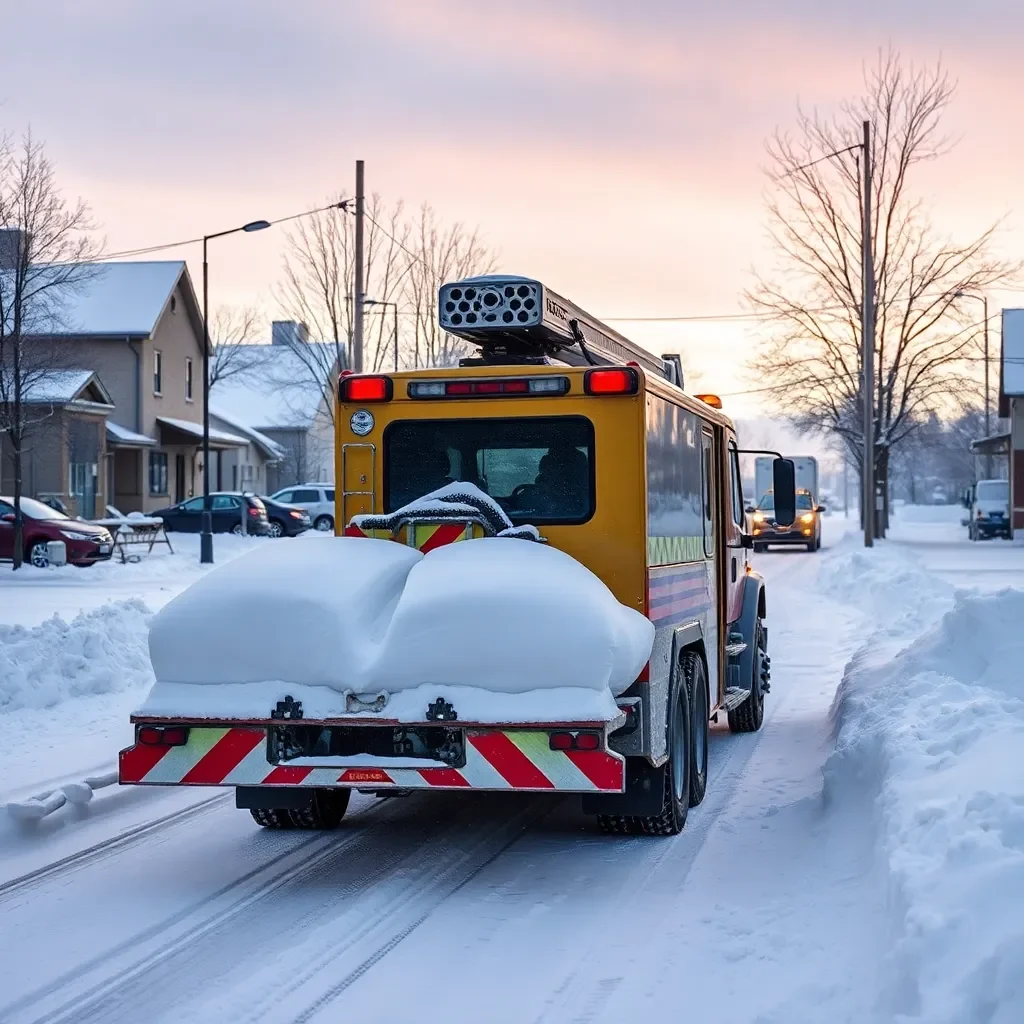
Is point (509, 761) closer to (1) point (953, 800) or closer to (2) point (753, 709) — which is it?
(1) point (953, 800)

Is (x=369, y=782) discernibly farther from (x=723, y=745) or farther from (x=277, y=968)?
(x=723, y=745)

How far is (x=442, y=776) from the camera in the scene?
679cm

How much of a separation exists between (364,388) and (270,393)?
221ft

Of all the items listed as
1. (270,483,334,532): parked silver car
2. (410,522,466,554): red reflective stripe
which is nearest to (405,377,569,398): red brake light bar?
(410,522,466,554): red reflective stripe

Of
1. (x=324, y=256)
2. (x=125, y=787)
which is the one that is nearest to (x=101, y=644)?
(x=125, y=787)

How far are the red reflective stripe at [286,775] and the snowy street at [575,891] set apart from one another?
1.68ft

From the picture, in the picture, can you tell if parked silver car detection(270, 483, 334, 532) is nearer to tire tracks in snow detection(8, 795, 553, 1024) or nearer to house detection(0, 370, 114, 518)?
house detection(0, 370, 114, 518)

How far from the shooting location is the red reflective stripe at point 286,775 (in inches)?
272

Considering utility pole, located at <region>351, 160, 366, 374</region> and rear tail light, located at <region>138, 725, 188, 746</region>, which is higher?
utility pole, located at <region>351, 160, 366, 374</region>

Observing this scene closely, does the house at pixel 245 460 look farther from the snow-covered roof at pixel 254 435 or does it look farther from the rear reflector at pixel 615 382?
the rear reflector at pixel 615 382

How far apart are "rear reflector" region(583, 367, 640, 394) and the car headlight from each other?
24.0 metres

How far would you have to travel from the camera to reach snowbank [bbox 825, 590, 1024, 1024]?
181 inches

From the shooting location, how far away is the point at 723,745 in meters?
11.3

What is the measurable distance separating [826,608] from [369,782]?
58.2ft
